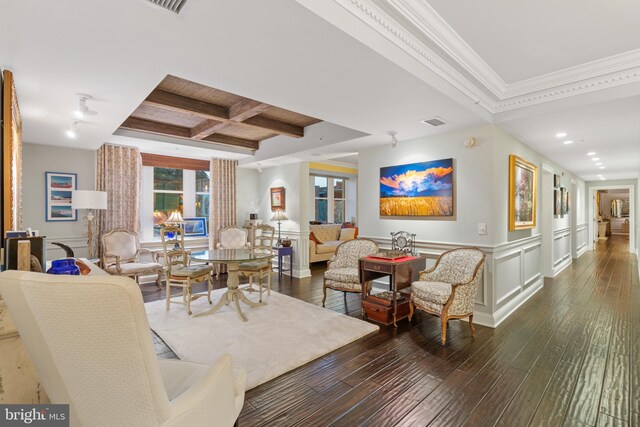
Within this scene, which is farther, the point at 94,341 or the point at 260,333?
the point at 260,333

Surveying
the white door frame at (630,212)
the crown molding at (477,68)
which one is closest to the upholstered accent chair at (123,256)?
the crown molding at (477,68)

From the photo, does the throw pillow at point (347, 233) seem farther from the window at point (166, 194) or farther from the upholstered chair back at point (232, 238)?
the window at point (166, 194)

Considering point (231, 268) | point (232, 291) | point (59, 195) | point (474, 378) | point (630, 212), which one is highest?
point (59, 195)

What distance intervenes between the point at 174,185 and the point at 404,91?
17.0ft

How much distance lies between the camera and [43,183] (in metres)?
4.68

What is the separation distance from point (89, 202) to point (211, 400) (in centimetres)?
446

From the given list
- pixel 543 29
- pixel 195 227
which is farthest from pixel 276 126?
pixel 543 29

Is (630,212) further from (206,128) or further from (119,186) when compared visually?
(119,186)

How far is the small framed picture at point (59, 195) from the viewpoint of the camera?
4715 millimetres

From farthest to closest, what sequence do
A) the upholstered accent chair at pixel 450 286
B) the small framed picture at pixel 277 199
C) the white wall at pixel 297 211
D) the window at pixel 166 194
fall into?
the small framed picture at pixel 277 199, the white wall at pixel 297 211, the window at pixel 166 194, the upholstered accent chair at pixel 450 286

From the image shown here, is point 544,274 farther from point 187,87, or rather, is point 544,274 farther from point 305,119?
point 187,87

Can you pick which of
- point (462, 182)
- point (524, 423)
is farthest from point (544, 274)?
point (524, 423)

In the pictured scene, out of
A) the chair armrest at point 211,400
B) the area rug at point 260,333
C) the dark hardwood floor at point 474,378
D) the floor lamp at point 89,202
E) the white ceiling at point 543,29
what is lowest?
the dark hardwood floor at point 474,378

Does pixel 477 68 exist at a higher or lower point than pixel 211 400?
higher
